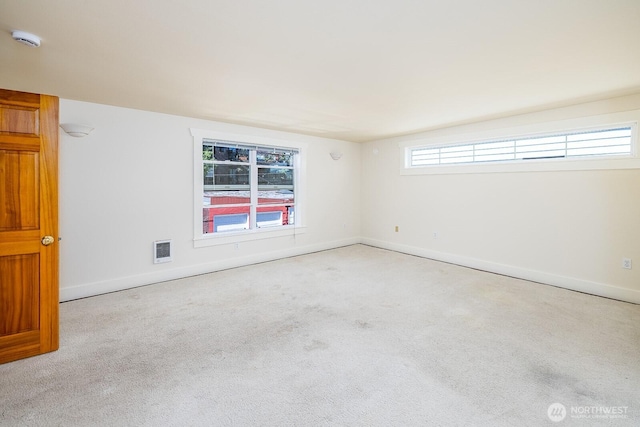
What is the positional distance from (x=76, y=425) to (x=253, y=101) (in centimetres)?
312

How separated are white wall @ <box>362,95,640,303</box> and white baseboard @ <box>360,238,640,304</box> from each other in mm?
10

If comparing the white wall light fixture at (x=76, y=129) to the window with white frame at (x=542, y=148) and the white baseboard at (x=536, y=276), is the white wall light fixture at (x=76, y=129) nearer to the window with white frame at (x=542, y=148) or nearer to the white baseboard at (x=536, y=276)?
the window with white frame at (x=542, y=148)

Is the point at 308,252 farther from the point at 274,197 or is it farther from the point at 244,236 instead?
the point at 244,236

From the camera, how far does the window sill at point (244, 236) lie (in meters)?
4.53

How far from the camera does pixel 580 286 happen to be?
3803mm

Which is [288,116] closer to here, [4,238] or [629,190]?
[4,238]

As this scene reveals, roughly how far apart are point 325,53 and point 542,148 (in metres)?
3.49

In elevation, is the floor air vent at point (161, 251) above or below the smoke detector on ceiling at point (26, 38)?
below

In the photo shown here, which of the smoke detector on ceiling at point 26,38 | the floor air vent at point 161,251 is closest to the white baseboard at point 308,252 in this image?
the floor air vent at point 161,251

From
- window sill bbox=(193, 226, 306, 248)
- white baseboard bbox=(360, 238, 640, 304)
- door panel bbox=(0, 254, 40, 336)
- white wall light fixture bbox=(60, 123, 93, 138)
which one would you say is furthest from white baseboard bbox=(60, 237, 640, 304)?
white wall light fixture bbox=(60, 123, 93, 138)

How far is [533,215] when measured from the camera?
4.17 meters

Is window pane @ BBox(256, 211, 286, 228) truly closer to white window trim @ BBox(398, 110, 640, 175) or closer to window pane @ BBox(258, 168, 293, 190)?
window pane @ BBox(258, 168, 293, 190)

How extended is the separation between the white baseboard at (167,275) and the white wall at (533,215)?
2192 millimetres

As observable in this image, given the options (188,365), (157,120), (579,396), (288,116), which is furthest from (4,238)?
(579,396)
